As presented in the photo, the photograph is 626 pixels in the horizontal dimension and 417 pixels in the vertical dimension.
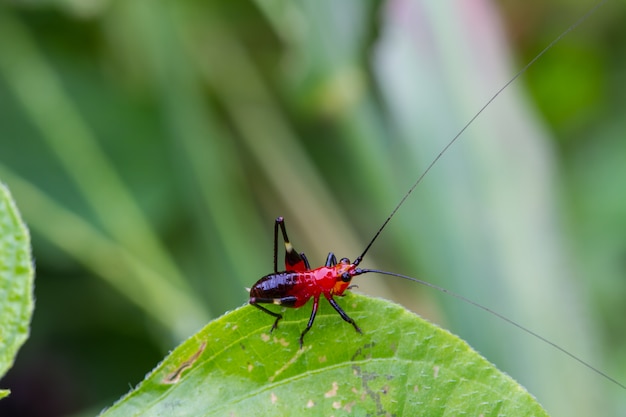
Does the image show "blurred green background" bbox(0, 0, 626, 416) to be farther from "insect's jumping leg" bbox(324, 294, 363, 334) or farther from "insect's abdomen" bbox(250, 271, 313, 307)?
"insect's jumping leg" bbox(324, 294, 363, 334)

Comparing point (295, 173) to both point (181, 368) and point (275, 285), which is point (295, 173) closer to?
point (275, 285)

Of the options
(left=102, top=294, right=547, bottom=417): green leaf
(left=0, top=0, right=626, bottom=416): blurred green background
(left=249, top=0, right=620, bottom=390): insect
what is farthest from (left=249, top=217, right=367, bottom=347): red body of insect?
(left=0, top=0, right=626, bottom=416): blurred green background

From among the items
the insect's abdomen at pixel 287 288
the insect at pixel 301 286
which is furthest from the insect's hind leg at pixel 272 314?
the insect's abdomen at pixel 287 288

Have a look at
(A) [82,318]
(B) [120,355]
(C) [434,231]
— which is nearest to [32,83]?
(A) [82,318]

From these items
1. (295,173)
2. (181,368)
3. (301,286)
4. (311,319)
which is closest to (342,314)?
(311,319)

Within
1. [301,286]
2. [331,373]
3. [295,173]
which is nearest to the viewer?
[331,373]

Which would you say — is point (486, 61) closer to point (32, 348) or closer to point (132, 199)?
point (132, 199)
